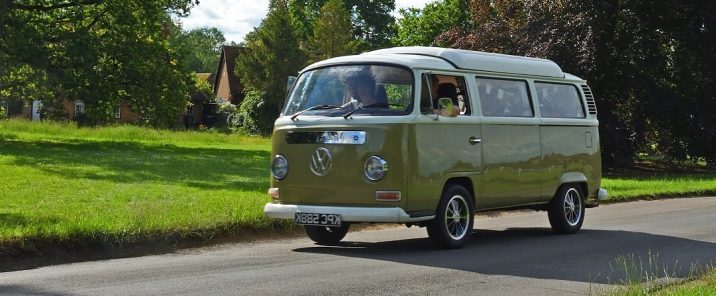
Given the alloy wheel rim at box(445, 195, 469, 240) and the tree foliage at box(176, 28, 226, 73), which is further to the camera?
the tree foliage at box(176, 28, 226, 73)

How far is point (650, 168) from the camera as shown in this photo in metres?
37.7

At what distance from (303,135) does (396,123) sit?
47.8 inches

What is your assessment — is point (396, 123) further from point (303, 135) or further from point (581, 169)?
point (581, 169)

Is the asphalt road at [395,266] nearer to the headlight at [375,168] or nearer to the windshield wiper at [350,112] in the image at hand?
the headlight at [375,168]

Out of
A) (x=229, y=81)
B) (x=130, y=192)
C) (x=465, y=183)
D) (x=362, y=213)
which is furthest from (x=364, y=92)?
(x=229, y=81)

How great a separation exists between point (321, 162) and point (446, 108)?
1.58m

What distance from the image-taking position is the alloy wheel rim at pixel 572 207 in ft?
45.9

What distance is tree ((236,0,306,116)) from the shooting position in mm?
72625

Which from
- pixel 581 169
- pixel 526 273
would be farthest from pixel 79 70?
pixel 526 273

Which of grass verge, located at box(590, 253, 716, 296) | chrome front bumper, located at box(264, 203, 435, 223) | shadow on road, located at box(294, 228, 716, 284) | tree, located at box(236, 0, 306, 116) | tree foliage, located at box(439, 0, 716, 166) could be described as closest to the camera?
grass verge, located at box(590, 253, 716, 296)

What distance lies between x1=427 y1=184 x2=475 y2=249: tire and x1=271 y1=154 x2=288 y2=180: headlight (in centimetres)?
183

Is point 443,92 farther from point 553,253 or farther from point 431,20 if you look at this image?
point 431,20

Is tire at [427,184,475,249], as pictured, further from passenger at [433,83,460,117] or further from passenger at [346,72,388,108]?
passenger at [346,72,388,108]

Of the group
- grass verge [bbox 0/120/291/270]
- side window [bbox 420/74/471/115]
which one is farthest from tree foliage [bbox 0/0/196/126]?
side window [bbox 420/74/471/115]
